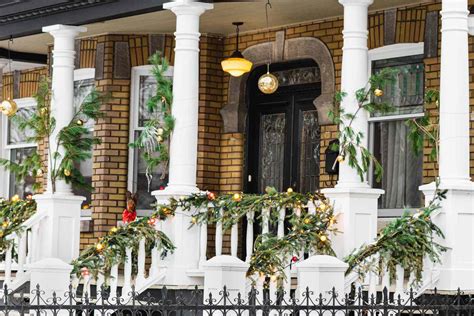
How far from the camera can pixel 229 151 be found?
728 inches

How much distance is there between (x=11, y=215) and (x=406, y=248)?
248 inches

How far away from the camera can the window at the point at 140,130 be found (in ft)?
62.1

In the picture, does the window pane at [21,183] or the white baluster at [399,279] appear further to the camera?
the window pane at [21,183]

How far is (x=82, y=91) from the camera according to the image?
1978 cm

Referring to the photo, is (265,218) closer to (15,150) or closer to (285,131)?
(285,131)

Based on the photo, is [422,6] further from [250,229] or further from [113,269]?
[113,269]

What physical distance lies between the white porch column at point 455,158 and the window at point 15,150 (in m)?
9.65

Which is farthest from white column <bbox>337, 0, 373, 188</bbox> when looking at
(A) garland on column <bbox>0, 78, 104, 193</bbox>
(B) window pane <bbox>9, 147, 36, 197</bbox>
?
(B) window pane <bbox>9, 147, 36, 197</bbox>

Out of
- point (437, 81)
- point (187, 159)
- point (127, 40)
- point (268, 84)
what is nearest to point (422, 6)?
point (437, 81)

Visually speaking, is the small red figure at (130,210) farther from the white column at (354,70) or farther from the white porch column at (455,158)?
the white porch column at (455,158)

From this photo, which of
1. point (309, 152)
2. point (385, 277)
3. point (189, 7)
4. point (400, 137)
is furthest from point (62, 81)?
point (385, 277)

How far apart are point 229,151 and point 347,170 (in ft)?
14.4

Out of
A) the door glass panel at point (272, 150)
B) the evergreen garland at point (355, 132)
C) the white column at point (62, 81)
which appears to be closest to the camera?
the evergreen garland at point (355, 132)

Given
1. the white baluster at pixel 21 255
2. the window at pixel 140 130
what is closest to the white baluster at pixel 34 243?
the white baluster at pixel 21 255
